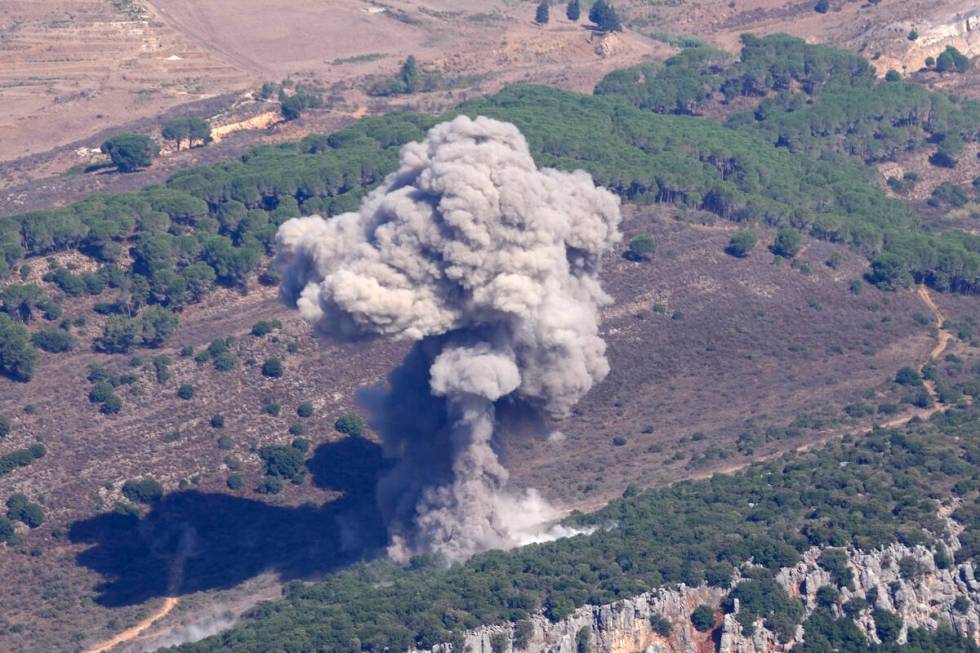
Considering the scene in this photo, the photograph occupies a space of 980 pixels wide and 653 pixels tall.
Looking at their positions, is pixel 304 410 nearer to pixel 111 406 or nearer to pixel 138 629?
pixel 111 406

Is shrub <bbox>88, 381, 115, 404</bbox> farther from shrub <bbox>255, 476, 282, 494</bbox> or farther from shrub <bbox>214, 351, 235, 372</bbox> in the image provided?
shrub <bbox>255, 476, 282, 494</bbox>

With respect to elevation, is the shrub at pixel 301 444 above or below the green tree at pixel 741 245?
below

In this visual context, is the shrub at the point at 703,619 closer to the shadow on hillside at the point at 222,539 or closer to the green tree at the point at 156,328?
the shadow on hillside at the point at 222,539

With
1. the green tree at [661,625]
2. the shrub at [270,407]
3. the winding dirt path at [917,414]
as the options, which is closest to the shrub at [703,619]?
the green tree at [661,625]

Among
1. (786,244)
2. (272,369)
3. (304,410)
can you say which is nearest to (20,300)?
(272,369)

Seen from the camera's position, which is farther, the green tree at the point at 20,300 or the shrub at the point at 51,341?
the green tree at the point at 20,300
